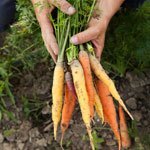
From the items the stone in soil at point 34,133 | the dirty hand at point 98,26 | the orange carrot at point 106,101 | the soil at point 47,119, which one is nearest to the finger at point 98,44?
the dirty hand at point 98,26

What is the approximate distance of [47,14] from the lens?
1694 mm

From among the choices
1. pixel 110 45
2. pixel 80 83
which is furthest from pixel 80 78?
pixel 110 45

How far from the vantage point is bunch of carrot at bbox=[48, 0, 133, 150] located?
1.58 metres

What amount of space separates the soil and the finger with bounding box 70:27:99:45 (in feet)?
1.70

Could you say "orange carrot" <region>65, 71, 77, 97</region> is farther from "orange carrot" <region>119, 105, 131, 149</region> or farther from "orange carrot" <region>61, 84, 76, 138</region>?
"orange carrot" <region>119, 105, 131, 149</region>

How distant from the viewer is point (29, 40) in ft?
7.13

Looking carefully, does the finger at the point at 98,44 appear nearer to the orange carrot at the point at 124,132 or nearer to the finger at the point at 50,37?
the finger at the point at 50,37

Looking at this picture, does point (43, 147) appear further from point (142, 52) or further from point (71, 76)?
point (142, 52)

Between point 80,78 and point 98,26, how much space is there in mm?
221

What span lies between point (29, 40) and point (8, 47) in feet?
0.41

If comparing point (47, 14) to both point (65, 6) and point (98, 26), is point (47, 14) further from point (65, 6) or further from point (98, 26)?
point (98, 26)

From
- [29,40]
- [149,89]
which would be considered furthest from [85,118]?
[29,40]

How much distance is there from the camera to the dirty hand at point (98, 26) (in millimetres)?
1569

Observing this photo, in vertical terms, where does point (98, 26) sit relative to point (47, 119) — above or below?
above
